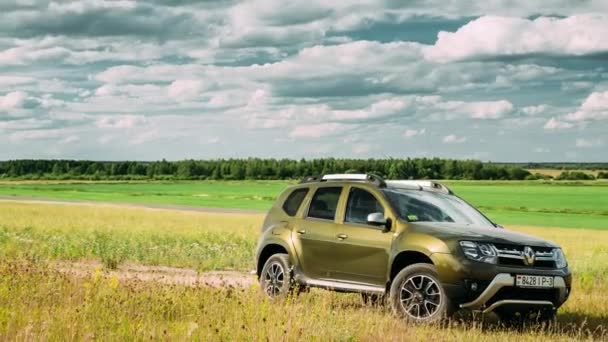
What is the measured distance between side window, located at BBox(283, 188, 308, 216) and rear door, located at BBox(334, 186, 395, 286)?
1014 millimetres

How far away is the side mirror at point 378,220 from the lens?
11.8 m

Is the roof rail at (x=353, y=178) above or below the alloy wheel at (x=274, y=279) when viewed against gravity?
above

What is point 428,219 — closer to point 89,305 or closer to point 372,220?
point 372,220

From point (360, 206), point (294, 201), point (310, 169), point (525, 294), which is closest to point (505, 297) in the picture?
point (525, 294)

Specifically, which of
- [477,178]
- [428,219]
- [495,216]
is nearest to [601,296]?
[428,219]

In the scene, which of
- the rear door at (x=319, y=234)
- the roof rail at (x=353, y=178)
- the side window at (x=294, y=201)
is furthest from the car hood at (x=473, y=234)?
the side window at (x=294, y=201)

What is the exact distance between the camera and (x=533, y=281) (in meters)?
11.4

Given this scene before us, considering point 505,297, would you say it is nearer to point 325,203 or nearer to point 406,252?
point 406,252

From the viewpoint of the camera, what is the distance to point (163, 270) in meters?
20.6

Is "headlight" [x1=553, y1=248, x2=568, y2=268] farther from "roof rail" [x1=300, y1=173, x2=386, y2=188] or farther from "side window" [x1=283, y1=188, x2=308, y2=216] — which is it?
"side window" [x1=283, y1=188, x2=308, y2=216]

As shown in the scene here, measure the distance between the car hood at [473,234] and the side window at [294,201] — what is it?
2.30 metres

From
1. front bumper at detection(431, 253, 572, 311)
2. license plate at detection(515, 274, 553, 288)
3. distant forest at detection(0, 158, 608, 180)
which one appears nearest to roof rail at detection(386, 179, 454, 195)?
front bumper at detection(431, 253, 572, 311)

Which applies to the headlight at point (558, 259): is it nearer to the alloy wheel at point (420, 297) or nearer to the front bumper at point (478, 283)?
the front bumper at point (478, 283)

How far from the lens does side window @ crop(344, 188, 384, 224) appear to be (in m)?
12.6
